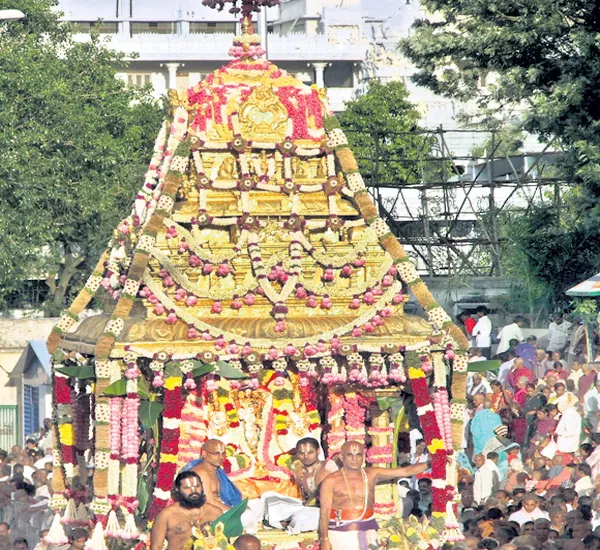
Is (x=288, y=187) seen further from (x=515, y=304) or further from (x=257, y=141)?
(x=515, y=304)

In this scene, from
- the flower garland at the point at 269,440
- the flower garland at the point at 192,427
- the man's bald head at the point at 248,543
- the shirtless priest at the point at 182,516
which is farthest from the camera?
the flower garland at the point at 269,440

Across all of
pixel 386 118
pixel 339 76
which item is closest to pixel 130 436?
pixel 386 118

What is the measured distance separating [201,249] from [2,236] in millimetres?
18712

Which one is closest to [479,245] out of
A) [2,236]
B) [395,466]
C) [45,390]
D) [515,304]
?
[515,304]

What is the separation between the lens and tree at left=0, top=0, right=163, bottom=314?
3444 cm

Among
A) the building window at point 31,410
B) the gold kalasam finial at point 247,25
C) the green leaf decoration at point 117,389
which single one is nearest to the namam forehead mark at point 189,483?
the green leaf decoration at point 117,389

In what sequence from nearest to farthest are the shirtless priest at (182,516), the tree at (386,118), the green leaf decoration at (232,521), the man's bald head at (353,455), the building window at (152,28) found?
1. the shirtless priest at (182,516)
2. the green leaf decoration at (232,521)
3. the man's bald head at (353,455)
4. the tree at (386,118)
5. the building window at (152,28)

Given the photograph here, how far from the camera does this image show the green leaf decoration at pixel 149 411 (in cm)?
1501

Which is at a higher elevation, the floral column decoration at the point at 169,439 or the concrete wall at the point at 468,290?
the concrete wall at the point at 468,290

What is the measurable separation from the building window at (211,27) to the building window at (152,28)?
0.95 meters

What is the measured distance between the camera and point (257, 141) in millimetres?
15852

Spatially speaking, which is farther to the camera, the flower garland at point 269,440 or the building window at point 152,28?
the building window at point 152,28

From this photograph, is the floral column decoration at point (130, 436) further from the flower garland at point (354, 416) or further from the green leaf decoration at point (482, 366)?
the green leaf decoration at point (482, 366)

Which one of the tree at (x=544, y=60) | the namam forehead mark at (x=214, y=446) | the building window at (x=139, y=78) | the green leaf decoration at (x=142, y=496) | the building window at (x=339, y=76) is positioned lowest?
the green leaf decoration at (x=142, y=496)
